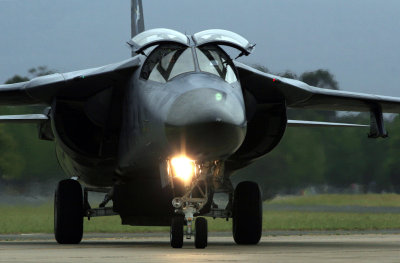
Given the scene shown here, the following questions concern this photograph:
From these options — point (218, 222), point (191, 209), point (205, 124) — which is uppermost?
point (205, 124)

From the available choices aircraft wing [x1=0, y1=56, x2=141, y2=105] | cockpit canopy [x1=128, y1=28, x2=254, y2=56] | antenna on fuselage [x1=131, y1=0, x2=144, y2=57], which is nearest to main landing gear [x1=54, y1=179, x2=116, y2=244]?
aircraft wing [x1=0, y1=56, x2=141, y2=105]

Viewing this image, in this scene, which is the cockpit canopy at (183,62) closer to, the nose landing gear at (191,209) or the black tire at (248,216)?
the nose landing gear at (191,209)

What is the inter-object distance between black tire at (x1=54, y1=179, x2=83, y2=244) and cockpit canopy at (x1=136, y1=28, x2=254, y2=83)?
109 inches

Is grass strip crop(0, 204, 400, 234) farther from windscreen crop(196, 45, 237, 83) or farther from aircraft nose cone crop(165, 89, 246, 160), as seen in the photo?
aircraft nose cone crop(165, 89, 246, 160)

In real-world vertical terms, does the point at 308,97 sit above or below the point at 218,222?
above

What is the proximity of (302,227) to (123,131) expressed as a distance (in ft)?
31.4

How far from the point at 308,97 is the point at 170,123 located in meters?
3.79

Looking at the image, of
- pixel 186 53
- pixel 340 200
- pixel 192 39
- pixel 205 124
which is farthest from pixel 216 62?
pixel 340 200

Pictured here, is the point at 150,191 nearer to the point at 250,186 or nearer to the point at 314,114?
the point at 250,186

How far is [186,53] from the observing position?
418 inches

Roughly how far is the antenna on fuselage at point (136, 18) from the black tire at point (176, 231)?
25.7 ft

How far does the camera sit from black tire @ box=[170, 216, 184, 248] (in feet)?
33.8

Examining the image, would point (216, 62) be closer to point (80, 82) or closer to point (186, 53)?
point (186, 53)

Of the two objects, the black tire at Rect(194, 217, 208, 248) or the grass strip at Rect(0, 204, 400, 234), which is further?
the grass strip at Rect(0, 204, 400, 234)
